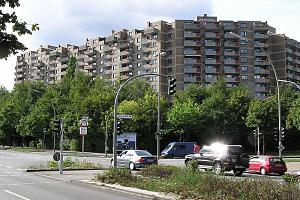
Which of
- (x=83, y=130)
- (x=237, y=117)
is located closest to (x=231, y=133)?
(x=237, y=117)

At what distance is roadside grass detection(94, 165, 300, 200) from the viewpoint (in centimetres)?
1241

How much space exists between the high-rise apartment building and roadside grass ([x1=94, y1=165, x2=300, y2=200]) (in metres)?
90.8

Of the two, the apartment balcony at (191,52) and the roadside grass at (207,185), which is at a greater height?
the apartment balcony at (191,52)

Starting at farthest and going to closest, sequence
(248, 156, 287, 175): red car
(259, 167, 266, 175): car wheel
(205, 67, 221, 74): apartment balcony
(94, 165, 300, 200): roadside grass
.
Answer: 1. (205, 67, 221, 74): apartment balcony
2. (259, 167, 266, 175): car wheel
3. (248, 156, 287, 175): red car
4. (94, 165, 300, 200): roadside grass

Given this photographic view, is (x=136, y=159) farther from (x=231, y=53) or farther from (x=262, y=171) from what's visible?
(x=231, y=53)

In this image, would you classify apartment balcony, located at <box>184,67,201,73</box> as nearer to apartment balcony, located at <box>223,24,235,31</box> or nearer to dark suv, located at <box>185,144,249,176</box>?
apartment balcony, located at <box>223,24,235,31</box>

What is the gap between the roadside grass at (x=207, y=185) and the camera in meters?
12.4

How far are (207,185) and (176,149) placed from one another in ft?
135

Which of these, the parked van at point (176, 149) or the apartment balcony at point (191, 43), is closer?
the parked van at point (176, 149)

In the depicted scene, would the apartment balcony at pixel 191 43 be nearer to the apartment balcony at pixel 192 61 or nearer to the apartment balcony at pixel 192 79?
the apartment balcony at pixel 192 61

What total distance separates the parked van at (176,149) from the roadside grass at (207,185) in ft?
113

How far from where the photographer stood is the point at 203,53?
118062 mm

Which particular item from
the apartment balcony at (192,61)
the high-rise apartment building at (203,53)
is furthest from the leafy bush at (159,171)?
the apartment balcony at (192,61)

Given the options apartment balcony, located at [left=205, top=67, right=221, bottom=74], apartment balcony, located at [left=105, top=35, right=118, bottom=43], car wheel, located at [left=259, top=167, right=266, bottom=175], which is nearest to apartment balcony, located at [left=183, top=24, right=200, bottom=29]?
apartment balcony, located at [left=205, top=67, right=221, bottom=74]
